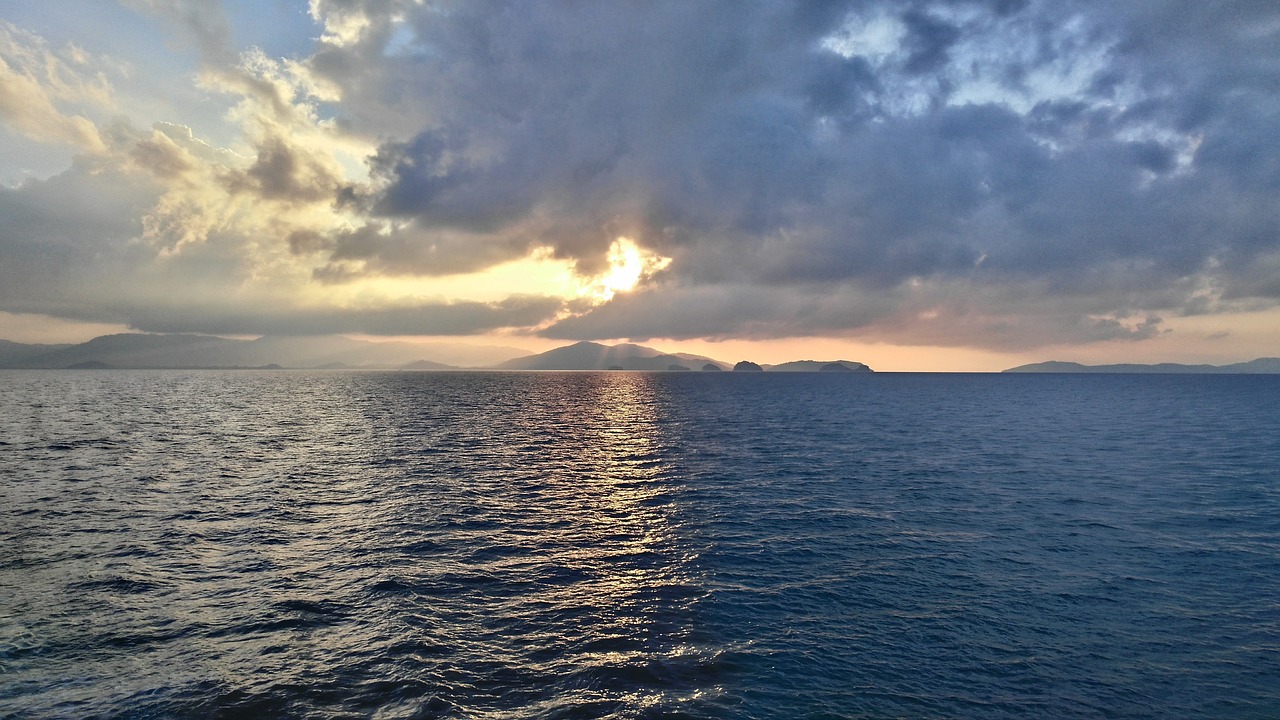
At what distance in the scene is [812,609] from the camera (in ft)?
88.6

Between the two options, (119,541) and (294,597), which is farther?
(119,541)

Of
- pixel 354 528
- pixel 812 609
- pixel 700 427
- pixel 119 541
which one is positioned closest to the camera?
pixel 812 609

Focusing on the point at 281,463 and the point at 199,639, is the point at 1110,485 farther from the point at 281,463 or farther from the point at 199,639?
the point at 281,463

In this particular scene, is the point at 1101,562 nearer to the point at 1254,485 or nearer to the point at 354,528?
the point at 1254,485

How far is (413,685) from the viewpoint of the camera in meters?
20.4

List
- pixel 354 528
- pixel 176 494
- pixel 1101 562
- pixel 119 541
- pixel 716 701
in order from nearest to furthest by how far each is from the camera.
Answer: pixel 716 701 → pixel 1101 562 → pixel 119 541 → pixel 354 528 → pixel 176 494

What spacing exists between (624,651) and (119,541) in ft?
113

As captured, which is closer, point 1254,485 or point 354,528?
point 354,528

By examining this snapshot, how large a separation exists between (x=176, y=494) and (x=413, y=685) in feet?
135

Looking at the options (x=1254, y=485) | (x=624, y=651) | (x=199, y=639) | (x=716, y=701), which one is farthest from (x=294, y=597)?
(x=1254, y=485)

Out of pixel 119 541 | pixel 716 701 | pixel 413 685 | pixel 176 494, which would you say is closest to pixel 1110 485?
pixel 716 701

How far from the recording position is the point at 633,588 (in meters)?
29.9

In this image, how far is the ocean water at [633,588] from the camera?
20312 millimetres

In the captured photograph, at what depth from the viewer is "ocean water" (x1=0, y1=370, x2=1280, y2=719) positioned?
20.3 meters
